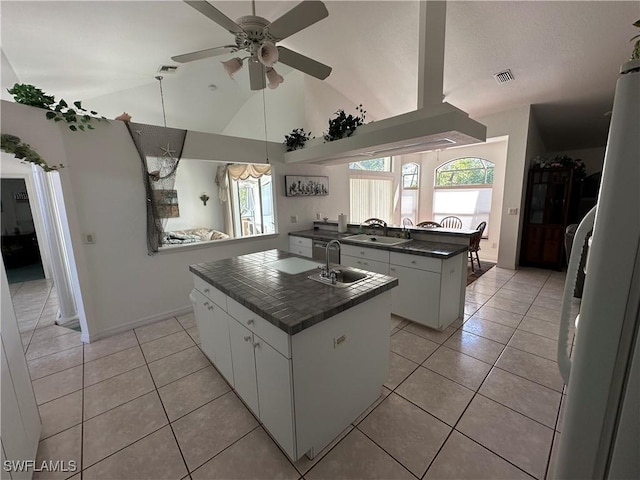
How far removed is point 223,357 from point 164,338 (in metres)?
1.24

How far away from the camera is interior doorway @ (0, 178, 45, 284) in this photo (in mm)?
4668

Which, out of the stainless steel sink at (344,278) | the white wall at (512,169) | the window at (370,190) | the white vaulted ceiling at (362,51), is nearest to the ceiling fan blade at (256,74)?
the white vaulted ceiling at (362,51)

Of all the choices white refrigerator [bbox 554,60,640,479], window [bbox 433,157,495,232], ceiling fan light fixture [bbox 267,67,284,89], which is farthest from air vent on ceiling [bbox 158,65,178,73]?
window [bbox 433,157,495,232]

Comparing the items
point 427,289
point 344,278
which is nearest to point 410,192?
point 427,289

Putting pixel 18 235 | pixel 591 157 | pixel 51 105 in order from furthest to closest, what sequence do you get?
pixel 591 157, pixel 18 235, pixel 51 105

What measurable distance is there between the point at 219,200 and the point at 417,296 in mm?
5863

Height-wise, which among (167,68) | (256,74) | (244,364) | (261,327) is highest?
(167,68)

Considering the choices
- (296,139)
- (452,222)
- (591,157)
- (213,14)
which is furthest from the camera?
(452,222)

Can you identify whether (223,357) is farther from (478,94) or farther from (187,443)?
(478,94)

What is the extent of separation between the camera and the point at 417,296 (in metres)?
2.71

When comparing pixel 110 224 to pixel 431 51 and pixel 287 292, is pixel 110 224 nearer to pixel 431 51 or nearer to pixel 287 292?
pixel 287 292

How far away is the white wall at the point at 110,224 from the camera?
7.93 feet

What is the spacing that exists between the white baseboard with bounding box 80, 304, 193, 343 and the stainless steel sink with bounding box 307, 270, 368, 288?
2.33 meters

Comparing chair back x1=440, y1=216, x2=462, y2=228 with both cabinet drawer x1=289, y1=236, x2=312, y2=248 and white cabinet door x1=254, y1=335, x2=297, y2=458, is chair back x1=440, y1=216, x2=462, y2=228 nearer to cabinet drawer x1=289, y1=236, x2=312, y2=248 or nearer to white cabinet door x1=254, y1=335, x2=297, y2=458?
cabinet drawer x1=289, y1=236, x2=312, y2=248
